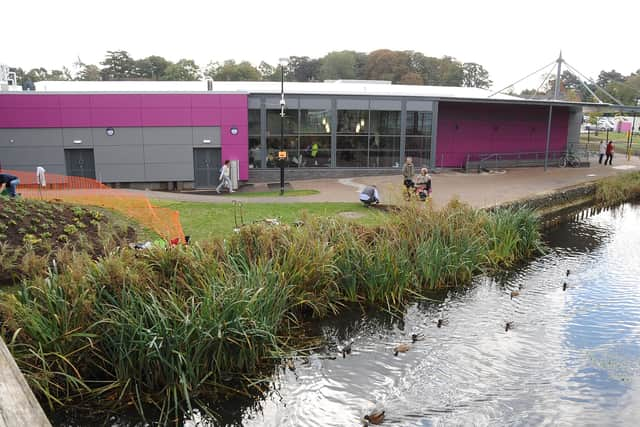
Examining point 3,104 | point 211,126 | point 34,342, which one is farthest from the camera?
point 211,126

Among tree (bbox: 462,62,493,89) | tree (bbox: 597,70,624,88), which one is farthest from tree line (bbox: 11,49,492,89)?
tree (bbox: 597,70,624,88)

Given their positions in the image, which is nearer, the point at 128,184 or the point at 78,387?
the point at 78,387

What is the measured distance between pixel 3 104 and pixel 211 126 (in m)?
9.30

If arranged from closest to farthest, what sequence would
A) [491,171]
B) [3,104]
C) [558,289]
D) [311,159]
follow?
1. [558,289]
2. [3,104]
3. [311,159]
4. [491,171]

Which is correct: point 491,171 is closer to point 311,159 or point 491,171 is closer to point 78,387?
point 311,159

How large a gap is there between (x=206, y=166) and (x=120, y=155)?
4062mm

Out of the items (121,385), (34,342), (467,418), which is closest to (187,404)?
(121,385)

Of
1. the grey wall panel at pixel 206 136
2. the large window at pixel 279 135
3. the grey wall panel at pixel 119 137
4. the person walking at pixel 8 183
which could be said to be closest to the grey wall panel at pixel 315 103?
the large window at pixel 279 135

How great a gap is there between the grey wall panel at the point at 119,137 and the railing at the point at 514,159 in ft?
58.3

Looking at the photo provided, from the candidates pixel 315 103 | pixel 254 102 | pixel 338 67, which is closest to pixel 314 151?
pixel 315 103

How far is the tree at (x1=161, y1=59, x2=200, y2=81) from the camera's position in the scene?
8456cm

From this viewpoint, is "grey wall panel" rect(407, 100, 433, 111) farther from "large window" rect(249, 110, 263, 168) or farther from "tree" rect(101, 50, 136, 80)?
"tree" rect(101, 50, 136, 80)

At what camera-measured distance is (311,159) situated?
2766 cm

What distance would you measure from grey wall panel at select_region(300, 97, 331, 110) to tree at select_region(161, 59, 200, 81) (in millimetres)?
62327
